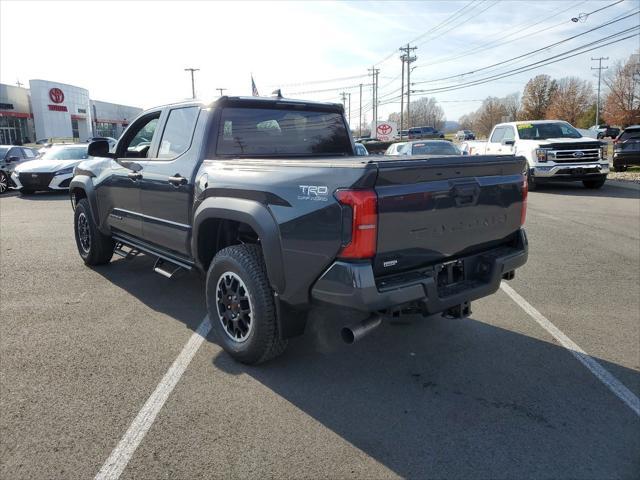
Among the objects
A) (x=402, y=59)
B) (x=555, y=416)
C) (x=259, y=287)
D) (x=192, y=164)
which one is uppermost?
(x=402, y=59)

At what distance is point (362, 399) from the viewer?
3352 millimetres

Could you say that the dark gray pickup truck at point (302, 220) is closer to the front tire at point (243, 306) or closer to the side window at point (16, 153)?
the front tire at point (243, 306)

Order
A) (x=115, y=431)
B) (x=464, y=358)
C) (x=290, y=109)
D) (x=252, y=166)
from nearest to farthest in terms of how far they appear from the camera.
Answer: (x=115, y=431)
(x=252, y=166)
(x=464, y=358)
(x=290, y=109)

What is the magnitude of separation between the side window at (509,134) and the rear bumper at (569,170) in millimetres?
1833

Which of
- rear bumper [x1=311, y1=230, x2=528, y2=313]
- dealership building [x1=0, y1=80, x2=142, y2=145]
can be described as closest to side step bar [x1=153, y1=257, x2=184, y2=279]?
rear bumper [x1=311, y1=230, x2=528, y2=313]

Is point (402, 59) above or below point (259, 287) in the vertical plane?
above

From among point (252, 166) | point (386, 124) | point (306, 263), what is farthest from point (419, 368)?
point (386, 124)

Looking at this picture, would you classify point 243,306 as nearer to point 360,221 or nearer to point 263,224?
point 263,224

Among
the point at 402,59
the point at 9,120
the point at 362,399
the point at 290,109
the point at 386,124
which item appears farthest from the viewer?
the point at 402,59

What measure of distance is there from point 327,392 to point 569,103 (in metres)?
78.4

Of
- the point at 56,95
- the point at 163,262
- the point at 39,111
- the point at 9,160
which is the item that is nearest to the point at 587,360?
the point at 163,262

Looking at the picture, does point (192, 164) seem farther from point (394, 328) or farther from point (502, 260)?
point (502, 260)

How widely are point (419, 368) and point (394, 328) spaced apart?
2.73 ft

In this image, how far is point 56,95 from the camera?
200 ft
